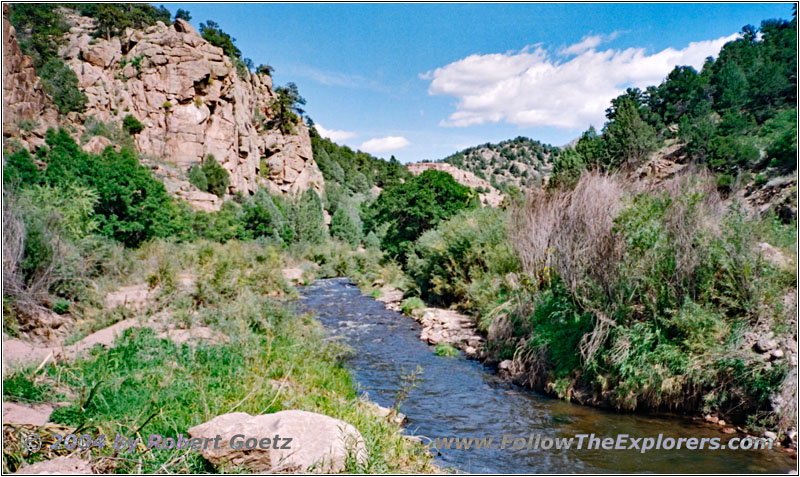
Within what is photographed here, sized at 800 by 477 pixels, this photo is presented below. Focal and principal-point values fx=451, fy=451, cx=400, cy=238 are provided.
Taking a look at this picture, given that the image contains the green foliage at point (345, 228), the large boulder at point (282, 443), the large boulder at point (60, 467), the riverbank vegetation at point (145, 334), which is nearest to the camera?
Result: the large boulder at point (60, 467)

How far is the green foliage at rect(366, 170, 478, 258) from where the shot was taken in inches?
1014

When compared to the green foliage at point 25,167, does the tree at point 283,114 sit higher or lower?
higher

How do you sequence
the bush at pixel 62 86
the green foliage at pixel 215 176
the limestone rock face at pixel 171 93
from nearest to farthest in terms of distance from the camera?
the bush at pixel 62 86, the green foliage at pixel 215 176, the limestone rock face at pixel 171 93

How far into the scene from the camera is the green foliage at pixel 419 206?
25.8 meters

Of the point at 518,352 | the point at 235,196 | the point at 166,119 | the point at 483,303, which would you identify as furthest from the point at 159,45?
the point at 518,352

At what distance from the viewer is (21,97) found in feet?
111

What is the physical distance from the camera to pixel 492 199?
85875mm

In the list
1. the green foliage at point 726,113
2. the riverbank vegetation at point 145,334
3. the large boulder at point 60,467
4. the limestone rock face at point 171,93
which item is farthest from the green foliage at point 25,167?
the green foliage at point 726,113

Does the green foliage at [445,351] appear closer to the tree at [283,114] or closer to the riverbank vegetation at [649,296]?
the riverbank vegetation at [649,296]

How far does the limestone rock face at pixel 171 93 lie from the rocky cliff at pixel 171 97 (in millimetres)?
89

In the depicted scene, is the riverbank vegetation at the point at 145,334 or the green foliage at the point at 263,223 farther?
the green foliage at the point at 263,223

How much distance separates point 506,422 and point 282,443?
183 inches

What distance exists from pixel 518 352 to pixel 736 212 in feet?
17.2

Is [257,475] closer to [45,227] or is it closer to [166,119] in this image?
[45,227]
